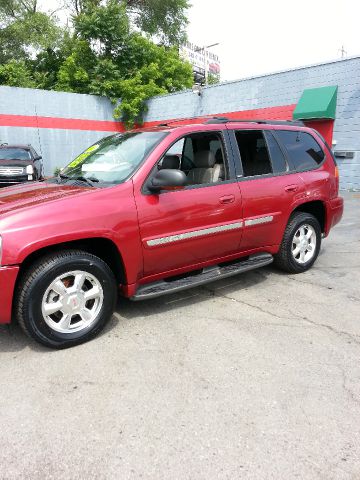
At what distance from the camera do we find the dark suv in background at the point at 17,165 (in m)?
11.7

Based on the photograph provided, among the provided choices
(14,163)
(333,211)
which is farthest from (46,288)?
(14,163)

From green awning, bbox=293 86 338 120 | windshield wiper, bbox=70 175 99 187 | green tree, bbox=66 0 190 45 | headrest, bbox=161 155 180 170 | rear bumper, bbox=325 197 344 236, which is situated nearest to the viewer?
windshield wiper, bbox=70 175 99 187

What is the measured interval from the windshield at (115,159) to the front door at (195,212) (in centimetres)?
22

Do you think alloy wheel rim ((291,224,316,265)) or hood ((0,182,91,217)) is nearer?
hood ((0,182,91,217))

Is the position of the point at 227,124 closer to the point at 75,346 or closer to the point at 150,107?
the point at 75,346

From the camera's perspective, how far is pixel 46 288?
3.13m

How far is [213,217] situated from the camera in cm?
400

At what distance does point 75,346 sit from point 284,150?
125 inches

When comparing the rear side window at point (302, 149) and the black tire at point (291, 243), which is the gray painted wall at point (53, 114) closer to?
the rear side window at point (302, 149)

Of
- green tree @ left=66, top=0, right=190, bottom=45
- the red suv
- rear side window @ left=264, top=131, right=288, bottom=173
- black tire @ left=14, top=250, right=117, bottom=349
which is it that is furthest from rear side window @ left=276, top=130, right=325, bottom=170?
green tree @ left=66, top=0, right=190, bottom=45

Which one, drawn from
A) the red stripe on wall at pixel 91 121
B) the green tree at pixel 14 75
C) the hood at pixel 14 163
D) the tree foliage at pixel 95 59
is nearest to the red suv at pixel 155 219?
the hood at pixel 14 163

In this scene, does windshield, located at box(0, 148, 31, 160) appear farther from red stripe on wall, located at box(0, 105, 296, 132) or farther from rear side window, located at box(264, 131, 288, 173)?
rear side window, located at box(264, 131, 288, 173)

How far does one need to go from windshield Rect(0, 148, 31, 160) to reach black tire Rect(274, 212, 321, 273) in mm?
9917

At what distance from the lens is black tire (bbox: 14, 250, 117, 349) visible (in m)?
3.07
